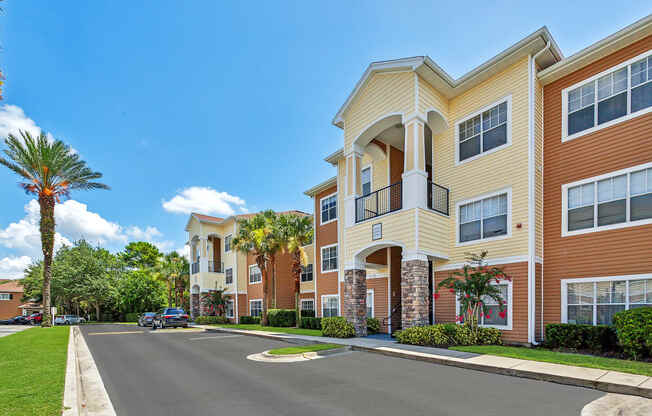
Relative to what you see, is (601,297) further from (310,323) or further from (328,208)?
(310,323)

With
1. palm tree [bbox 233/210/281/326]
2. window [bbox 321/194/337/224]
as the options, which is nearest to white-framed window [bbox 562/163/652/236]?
window [bbox 321/194/337/224]

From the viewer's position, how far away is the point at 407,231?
1391 cm

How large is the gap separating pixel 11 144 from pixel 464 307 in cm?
2948

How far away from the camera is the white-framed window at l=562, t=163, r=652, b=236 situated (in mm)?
10508

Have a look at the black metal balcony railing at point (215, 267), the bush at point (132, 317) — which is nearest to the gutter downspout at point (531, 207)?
the black metal balcony railing at point (215, 267)

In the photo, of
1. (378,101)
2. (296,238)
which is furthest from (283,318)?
(378,101)

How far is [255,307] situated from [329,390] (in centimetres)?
2593

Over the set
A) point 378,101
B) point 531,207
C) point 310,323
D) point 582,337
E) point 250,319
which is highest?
point 378,101

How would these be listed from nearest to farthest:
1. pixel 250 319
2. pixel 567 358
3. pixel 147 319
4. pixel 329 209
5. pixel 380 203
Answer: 1. pixel 567 358
2. pixel 380 203
3. pixel 329 209
4. pixel 250 319
5. pixel 147 319

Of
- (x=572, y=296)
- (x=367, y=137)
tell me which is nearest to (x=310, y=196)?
(x=367, y=137)

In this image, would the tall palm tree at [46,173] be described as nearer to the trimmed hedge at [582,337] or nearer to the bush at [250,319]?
the bush at [250,319]

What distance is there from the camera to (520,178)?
41.9ft

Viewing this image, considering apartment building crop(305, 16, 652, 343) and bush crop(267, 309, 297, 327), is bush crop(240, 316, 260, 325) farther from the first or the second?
apartment building crop(305, 16, 652, 343)

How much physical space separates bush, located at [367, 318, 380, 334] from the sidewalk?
15.1 ft
